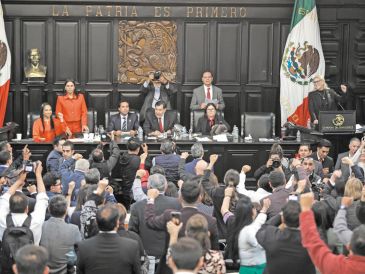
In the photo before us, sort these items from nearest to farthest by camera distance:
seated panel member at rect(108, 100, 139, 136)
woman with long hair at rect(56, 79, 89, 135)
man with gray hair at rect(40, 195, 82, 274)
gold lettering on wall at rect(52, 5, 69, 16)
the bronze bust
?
man with gray hair at rect(40, 195, 82, 274)
seated panel member at rect(108, 100, 139, 136)
woman with long hair at rect(56, 79, 89, 135)
the bronze bust
gold lettering on wall at rect(52, 5, 69, 16)

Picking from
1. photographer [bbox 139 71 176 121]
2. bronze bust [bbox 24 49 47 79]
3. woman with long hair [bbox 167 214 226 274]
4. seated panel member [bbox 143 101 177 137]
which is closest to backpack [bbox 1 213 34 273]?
woman with long hair [bbox 167 214 226 274]

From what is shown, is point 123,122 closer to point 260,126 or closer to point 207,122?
point 207,122

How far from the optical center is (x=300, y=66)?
1723 centimetres

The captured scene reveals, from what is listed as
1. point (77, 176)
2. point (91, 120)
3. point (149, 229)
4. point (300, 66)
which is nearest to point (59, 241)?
point (149, 229)

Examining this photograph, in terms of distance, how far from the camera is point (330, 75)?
17.5 m

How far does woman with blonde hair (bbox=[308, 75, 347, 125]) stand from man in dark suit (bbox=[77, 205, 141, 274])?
372 inches

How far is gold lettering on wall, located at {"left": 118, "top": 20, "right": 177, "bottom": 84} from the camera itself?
57.1ft

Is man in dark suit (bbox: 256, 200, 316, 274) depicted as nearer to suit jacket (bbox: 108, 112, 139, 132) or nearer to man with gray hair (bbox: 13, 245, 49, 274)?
man with gray hair (bbox: 13, 245, 49, 274)

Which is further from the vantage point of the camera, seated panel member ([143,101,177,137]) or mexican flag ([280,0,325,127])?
mexican flag ([280,0,325,127])

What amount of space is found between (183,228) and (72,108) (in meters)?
9.11

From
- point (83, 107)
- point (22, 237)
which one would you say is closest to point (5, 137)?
point (83, 107)

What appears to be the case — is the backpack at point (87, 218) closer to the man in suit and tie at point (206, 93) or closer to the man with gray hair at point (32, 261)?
the man with gray hair at point (32, 261)

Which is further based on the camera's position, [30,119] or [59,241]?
[30,119]

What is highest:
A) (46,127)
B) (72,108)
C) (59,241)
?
(72,108)
